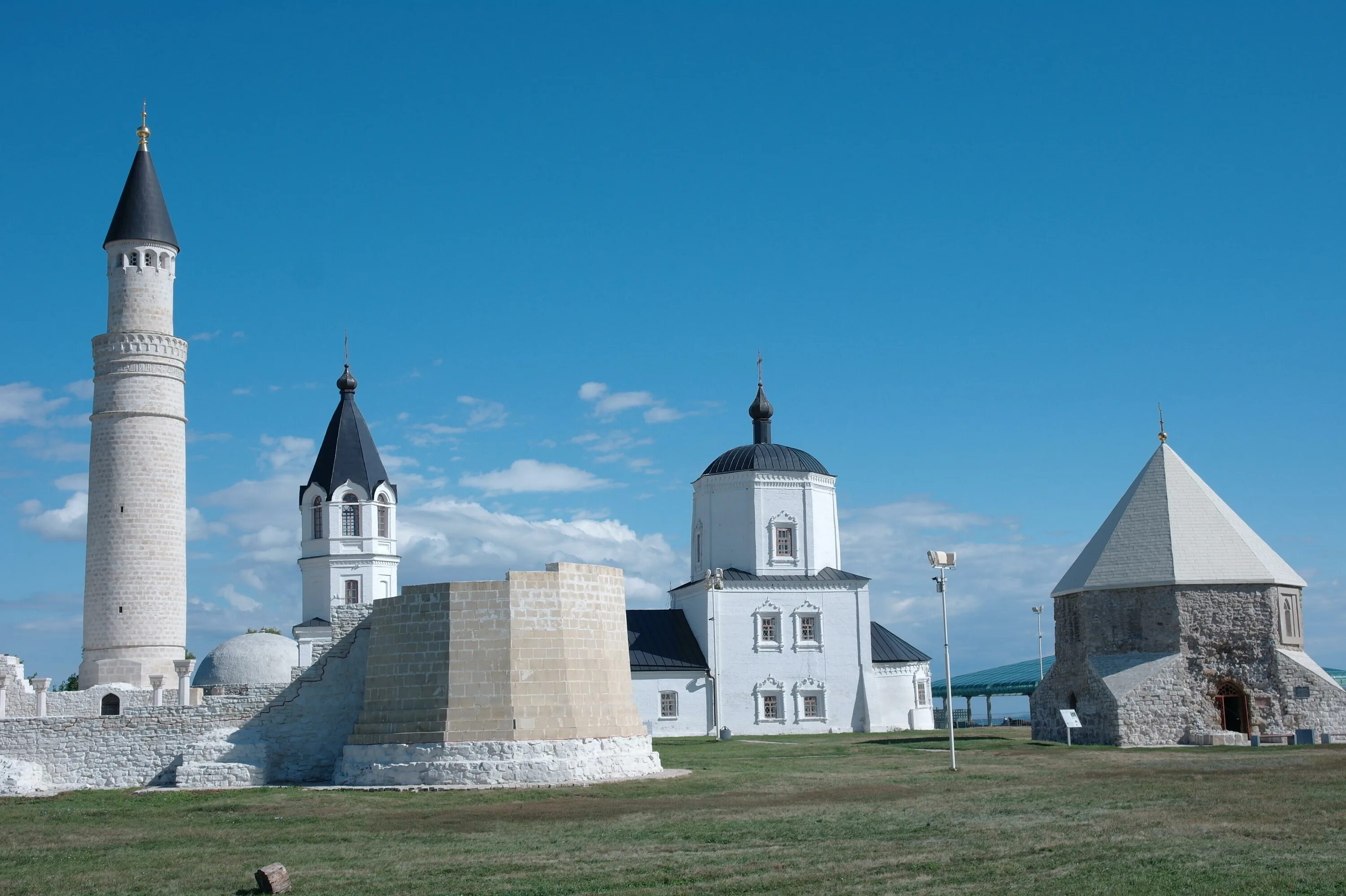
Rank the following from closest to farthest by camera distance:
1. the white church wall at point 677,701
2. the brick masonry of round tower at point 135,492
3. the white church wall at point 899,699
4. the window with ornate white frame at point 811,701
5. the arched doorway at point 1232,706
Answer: the arched doorway at point 1232,706 < the brick masonry of round tower at point 135,492 < the white church wall at point 677,701 < the window with ornate white frame at point 811,701 < the white church wall at point 899,699

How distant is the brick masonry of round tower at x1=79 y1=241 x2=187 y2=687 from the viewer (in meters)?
39.9

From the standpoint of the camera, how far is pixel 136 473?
40250 mm

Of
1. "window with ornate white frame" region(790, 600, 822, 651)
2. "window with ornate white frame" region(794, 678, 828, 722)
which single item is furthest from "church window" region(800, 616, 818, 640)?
"window with ornate white frame" region(794, 678, 828, 722)

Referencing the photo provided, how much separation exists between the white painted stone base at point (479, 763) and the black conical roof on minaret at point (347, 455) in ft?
87.8

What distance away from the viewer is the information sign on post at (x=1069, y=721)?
3134 cm

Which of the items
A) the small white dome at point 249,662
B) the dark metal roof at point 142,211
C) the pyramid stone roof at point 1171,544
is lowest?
the small white dome at point 249,662

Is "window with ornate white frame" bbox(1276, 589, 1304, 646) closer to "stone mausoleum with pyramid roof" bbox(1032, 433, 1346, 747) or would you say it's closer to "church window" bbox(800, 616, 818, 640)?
"stone mausoleum with pyramid roof" bbox(1032, 433, 1346, 747)

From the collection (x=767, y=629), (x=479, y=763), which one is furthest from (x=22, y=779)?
(x=767, y=629)

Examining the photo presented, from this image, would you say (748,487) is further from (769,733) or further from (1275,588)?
(1275,588)

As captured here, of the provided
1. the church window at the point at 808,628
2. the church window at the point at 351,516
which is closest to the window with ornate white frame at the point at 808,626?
the church window at the point at 808,628

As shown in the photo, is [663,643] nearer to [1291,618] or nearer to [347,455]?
[347,455]

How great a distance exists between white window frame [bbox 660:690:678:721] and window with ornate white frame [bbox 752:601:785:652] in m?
3.28

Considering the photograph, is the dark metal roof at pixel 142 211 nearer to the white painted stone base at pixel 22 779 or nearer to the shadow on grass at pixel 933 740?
the white painted stone base at pixel 22 779

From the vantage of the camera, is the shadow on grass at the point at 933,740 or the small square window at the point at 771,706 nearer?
the shadow on grass at the point at 933,740
